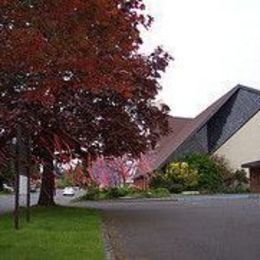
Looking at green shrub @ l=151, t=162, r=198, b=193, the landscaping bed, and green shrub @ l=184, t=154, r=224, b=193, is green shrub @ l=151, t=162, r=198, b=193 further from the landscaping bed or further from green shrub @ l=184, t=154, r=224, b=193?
the landscaping bed

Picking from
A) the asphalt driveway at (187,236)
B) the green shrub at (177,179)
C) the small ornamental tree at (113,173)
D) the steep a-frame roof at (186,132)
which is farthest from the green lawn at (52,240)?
the small ornamental tree at (113,173)

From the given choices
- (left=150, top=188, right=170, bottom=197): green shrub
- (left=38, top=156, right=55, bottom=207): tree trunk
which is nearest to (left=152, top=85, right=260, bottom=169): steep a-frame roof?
(left=150, top=188, right=170, bottom=197): green shrub

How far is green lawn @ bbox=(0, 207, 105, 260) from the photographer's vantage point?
1378 cm

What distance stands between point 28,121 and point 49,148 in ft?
20.9

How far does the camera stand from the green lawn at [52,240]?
13781mm

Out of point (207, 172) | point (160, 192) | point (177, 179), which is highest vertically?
point (207, 172)

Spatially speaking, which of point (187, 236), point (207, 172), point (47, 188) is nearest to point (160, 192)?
point (207, 172)

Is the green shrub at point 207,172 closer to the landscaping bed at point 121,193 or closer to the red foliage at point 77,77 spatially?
the landscaping bed at point 121,193

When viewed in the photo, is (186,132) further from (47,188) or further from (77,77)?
(77,77)

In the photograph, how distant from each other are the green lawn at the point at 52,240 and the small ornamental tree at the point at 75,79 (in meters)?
2.43

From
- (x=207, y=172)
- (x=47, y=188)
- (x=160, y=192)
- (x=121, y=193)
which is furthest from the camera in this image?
(x=207, y=172)

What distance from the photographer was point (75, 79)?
20.0 metres

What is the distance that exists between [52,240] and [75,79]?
5.29 meters

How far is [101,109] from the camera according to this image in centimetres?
2933
